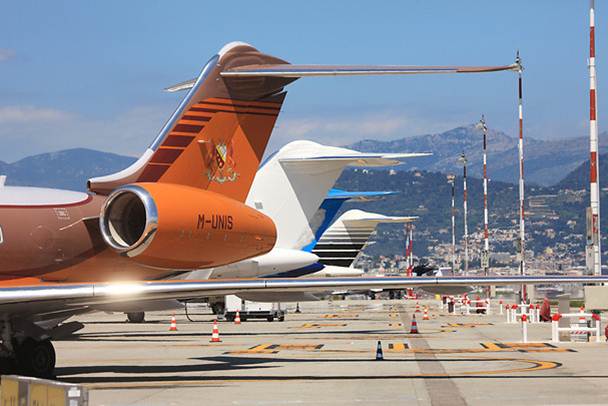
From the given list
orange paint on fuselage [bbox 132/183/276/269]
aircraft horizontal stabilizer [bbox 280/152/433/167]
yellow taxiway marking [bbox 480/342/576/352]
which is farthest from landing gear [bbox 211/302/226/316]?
orange paint on fuselage [bbox 132/183/276/269]

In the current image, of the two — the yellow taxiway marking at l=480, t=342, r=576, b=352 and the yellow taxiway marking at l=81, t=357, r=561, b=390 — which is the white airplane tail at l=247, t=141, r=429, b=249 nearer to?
the yellow taxiway marking at l=480, t=342, r=576, b=352

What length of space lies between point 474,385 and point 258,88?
320 inches

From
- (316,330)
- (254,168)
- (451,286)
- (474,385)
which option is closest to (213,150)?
(254,168)

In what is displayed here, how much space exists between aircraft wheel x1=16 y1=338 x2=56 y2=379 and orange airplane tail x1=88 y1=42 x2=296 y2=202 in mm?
3306

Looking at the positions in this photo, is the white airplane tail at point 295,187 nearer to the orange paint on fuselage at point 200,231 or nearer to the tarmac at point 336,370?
the tarmac at point 336,370

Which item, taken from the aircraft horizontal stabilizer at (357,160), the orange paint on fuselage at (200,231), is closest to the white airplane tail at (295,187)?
the aircraft horizontal stabilizer at (357,160)

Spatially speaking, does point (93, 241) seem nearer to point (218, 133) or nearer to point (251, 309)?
point (218, 133)

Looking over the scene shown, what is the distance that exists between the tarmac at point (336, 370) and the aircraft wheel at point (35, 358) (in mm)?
724

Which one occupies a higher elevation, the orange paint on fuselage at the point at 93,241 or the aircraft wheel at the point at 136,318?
the orange paint on fuselage at the point at 93,241

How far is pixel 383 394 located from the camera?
18.5 meters

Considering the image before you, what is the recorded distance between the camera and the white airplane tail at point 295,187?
3744 cm

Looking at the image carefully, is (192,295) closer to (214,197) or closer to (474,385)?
(214,197)

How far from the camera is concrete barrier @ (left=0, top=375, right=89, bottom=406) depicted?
9969 mm

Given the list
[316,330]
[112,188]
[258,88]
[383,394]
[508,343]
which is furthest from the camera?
[316,330]
